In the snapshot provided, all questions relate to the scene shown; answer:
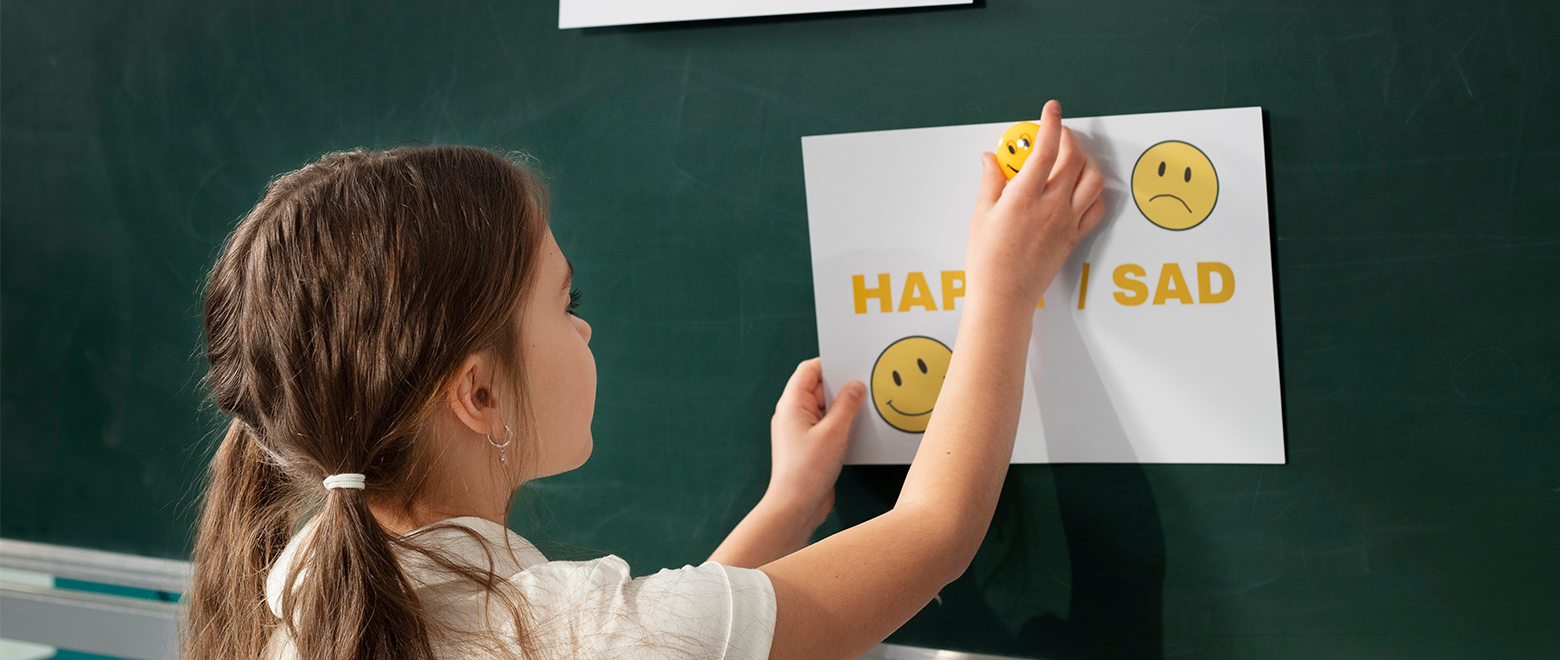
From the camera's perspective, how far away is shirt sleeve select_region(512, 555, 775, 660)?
0.49 metres

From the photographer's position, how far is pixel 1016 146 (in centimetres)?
67

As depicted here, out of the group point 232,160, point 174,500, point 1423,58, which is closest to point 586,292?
point 232,160

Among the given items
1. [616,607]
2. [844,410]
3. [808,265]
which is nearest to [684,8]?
[808,265]

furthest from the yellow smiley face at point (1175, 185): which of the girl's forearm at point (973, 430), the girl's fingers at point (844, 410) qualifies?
the girl's fingers at point (844, 410)

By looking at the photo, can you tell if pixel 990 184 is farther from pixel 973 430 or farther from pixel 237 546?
pixel 237 546

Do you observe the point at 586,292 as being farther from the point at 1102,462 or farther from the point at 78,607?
the point at 78,607

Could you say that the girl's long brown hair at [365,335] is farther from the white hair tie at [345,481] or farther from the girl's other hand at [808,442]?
the girl's other hand at [808,442]

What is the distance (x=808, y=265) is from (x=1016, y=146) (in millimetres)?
183

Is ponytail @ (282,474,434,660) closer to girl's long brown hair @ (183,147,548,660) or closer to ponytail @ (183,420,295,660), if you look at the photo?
girl's long brown hair @ (183,147,548,660)

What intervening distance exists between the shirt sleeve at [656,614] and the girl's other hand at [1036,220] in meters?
0.27

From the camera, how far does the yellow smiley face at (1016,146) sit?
0.67 meters

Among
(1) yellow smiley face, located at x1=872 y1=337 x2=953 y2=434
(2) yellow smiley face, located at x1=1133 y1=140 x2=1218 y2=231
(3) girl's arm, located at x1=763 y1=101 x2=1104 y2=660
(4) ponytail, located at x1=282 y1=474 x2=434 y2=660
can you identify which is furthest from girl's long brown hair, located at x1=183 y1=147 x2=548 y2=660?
(2) yellow smiley face, located at x1=1133 y1=140 x2=1218 y2=231

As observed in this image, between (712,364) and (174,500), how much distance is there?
605 millimetres

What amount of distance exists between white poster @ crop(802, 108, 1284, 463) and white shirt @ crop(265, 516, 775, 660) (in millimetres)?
269
